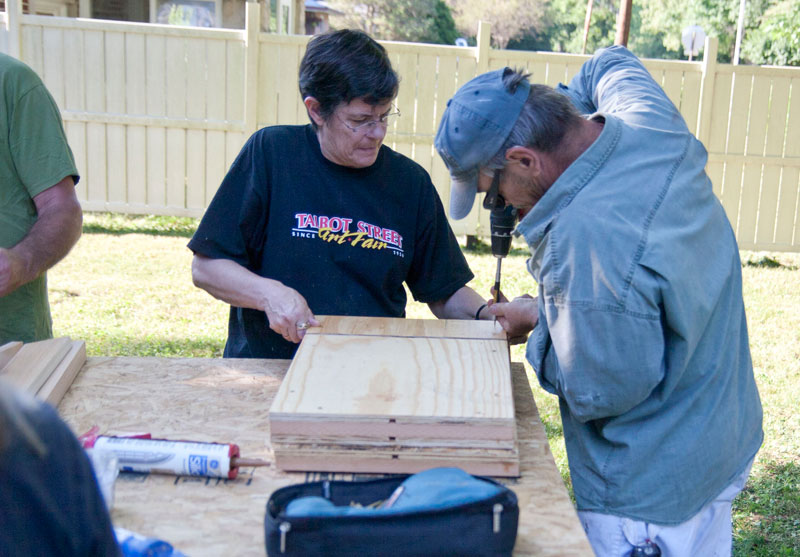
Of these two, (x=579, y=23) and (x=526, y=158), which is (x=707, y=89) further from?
(x=579, y=23)

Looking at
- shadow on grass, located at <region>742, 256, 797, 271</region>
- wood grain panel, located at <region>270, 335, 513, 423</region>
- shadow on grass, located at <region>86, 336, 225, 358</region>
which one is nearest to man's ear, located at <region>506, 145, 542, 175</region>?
wood grain panel, located at <region>270, 335, 513, 423</region>

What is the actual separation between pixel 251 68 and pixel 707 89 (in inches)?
202

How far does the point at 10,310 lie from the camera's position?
2.75 m

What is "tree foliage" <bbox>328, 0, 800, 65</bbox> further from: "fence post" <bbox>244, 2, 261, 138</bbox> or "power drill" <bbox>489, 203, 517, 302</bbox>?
"power drill" <bbox>489, 203, 517, 302</bbox>

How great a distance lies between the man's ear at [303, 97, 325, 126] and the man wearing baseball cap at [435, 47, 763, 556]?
28.2 inches

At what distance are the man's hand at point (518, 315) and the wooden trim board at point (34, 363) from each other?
1285mm

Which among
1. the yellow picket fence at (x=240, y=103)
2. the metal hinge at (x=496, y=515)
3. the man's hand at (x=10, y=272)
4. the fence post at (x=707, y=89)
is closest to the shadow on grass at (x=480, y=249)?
the yellow picket fence at (x=240, y=103)

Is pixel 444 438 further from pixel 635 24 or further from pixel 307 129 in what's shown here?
pixel 635 24

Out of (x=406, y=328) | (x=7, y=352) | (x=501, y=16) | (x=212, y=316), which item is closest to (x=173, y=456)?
(x=7, y=352)

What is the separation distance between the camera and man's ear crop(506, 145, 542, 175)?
1902 millimetres

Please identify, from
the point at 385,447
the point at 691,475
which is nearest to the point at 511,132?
the point at 385,447

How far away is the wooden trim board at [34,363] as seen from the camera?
82.0 inches

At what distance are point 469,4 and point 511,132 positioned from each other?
1918 inches

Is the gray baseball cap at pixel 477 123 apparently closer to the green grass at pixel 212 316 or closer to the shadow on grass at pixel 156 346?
the green grass at pixel 212 316
